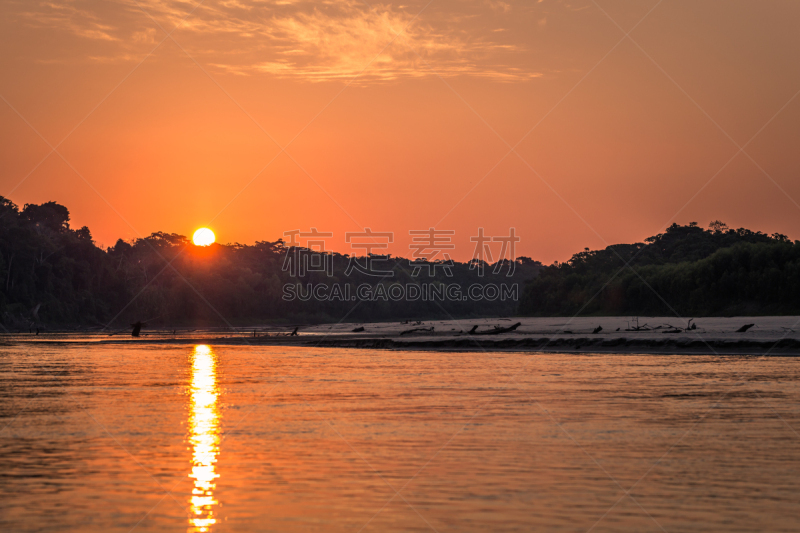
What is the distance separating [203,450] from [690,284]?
254 feet

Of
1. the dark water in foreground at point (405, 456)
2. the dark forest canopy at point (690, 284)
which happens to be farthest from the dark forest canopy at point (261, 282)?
the dark water in foreground at point (405, 456)

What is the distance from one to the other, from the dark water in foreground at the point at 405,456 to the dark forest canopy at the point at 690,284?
49790 millimetres

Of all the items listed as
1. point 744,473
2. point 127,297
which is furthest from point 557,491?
point 127,297

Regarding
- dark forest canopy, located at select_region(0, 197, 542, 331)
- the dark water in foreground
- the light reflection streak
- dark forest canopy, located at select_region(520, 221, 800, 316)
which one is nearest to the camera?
the dark water in foreground

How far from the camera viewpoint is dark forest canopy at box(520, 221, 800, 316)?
241 ft

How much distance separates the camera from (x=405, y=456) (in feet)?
45.2

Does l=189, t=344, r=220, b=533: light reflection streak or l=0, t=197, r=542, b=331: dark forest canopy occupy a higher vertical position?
l=0, t=197, r=542, b=331: dark forest canopy

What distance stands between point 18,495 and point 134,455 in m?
3.31

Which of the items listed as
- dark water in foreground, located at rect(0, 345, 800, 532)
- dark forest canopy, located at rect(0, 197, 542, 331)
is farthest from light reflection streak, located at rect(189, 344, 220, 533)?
dark forest canopy, located at rect(0, 197, 542, 331)

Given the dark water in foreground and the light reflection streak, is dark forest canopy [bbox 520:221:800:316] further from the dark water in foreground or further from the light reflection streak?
the light reflection streak

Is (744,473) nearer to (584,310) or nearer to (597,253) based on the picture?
(584,310)

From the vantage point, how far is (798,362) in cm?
3678

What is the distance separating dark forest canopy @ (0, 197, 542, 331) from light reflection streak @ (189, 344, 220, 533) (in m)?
109

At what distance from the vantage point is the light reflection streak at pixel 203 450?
32.6 feet
